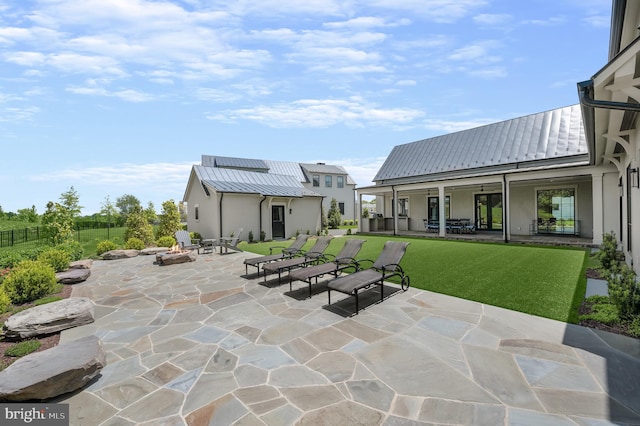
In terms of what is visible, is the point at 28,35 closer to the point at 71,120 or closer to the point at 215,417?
the point at 71,120

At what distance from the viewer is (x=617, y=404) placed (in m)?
2.46

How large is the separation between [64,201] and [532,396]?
20245 millimetres

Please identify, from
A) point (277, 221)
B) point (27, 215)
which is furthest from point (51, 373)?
point (27, 215)

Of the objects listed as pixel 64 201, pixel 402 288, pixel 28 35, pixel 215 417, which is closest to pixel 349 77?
pixel 402 288

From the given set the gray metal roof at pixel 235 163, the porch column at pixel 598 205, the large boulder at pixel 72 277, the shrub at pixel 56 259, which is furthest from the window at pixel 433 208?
the gray metal roof at pixel 235 163

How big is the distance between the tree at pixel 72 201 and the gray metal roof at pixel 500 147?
1946 cm

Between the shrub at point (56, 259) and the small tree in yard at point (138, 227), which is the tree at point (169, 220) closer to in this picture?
the small tree in yard at point (138, 227)

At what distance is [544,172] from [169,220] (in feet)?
62.4

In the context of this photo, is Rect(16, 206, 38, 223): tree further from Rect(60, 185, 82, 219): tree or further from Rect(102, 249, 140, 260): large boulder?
Rect(102, 249, 140, 260): large boulder

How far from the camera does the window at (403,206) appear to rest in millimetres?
20500

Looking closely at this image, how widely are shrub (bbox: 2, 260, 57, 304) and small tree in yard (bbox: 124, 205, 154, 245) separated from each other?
9.02 metres

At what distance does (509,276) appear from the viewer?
693 centimetres

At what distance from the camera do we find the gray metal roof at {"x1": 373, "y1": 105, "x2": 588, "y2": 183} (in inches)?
600

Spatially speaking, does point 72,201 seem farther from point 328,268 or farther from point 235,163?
point 235,163
